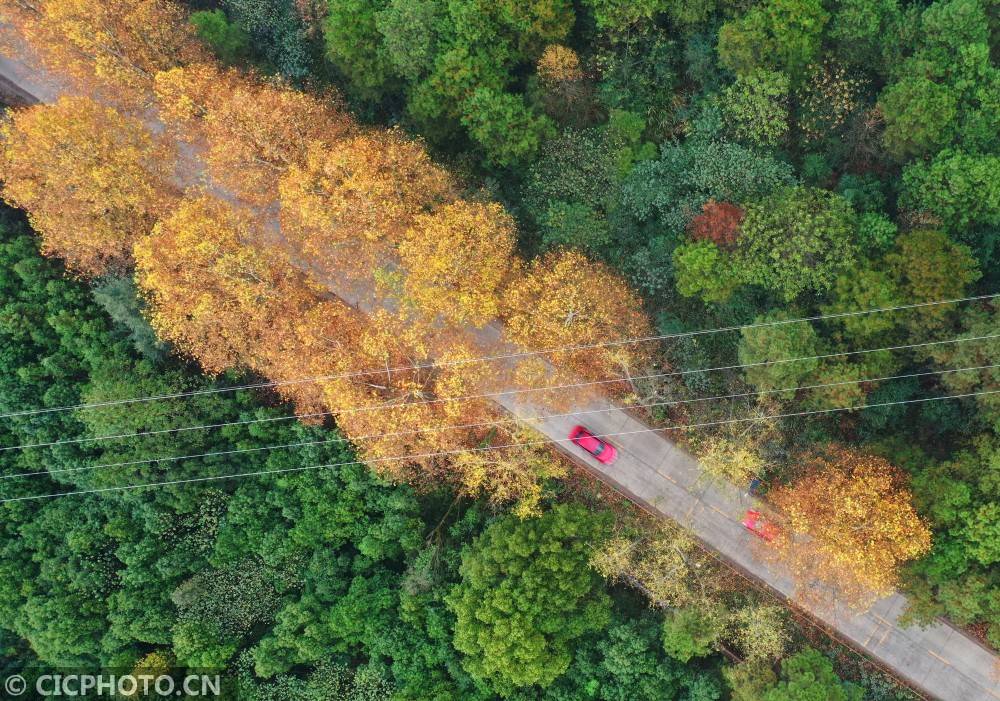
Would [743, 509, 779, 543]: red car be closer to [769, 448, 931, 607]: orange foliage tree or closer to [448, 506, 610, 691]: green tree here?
[769, 448, 931, 607]: orange foliage tree

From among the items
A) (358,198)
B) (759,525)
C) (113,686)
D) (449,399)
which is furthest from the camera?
(113,686)

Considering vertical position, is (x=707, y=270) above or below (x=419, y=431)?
above

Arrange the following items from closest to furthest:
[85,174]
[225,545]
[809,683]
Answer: [809,683], [85,174], [225,545]

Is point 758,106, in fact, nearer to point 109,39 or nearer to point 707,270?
point 707,270

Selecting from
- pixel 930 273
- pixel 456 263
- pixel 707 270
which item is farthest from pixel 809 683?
pixel 456 263

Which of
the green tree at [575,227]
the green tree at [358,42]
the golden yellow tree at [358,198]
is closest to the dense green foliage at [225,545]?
the golden yellow tree at [358,198]

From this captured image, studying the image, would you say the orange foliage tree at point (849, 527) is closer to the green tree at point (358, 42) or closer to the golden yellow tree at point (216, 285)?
the golden yellow tree at point (216, 285)

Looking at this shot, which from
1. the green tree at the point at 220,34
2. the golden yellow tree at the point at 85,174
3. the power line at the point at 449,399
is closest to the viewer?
the power line at the point at 449,399

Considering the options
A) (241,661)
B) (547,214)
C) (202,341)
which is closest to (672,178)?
(547,214)
